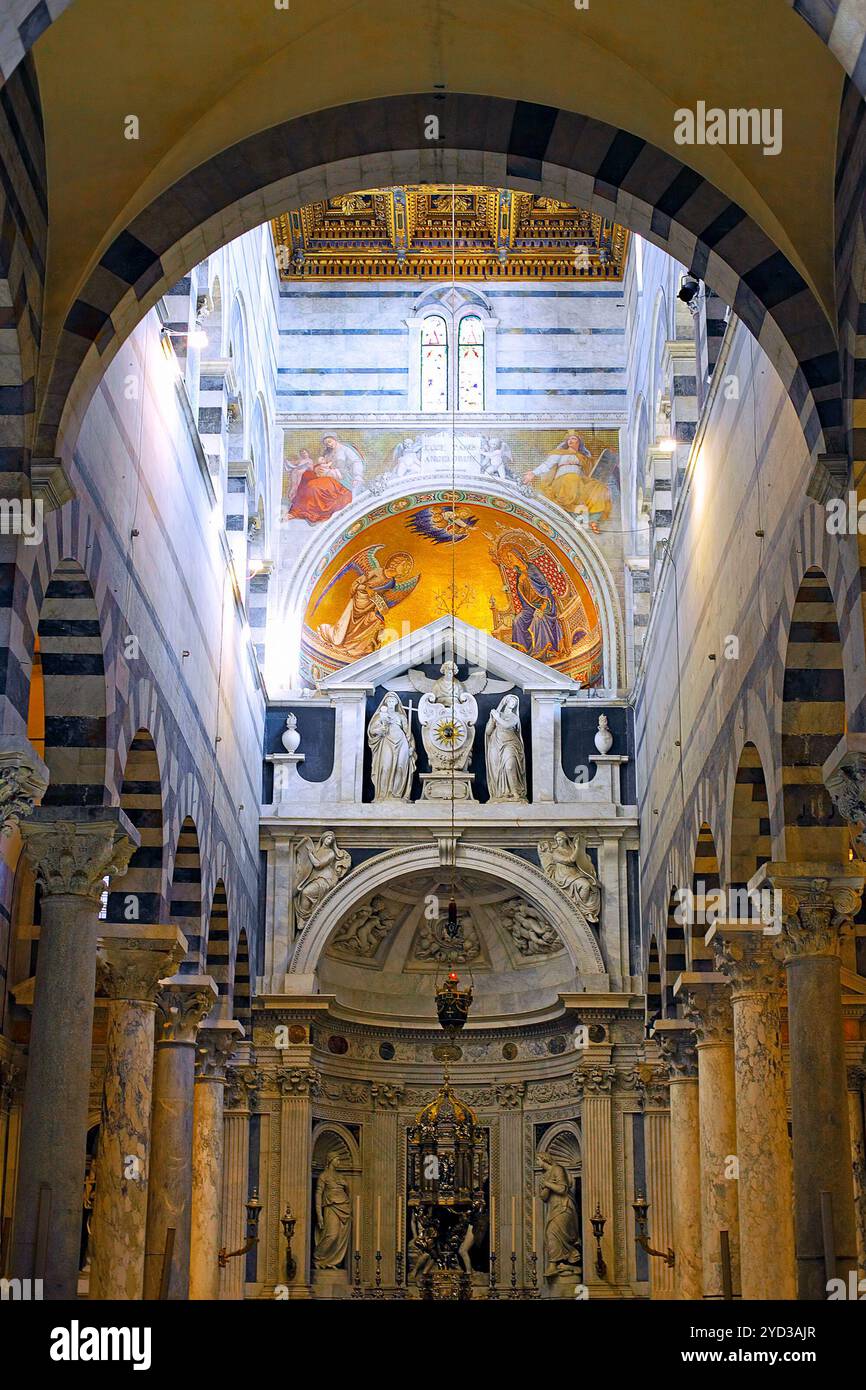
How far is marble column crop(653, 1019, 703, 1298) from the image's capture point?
62.9 feet

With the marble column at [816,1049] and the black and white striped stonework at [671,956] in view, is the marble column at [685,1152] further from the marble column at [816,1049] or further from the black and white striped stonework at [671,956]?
the marble column at [816,1049]

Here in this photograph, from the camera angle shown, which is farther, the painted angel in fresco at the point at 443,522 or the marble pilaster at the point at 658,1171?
the painted angel in fresco at the point at 443,522

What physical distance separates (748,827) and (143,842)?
5028 millimetres

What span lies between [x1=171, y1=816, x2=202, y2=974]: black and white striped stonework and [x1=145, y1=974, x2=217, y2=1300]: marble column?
0.49 metres

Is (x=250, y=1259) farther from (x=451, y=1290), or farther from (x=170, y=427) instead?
(x=170, y=427)

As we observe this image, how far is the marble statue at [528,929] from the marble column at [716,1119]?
790cm

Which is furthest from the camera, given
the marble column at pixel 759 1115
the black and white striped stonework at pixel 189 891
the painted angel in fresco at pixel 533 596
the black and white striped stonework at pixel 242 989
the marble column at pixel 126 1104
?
the painted angel in fresco at pixel 533 596

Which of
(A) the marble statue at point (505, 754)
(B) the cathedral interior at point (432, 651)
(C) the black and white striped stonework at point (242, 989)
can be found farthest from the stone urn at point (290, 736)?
(C) the black and white striped stonework at point (242, 989)

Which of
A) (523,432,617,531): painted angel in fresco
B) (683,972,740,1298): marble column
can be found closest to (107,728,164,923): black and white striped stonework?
(683,972,740,1298): marble column

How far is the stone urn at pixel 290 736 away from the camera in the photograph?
81.9 feet

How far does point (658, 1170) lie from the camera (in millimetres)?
22688

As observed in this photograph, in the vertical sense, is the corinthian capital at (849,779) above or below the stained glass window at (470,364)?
below

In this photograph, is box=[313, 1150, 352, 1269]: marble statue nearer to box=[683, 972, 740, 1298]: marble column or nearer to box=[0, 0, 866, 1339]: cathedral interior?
box=[0, 0, 866, 1339]: cathedral interior

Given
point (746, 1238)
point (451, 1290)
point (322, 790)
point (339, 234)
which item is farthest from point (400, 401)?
point (746, 1238)
